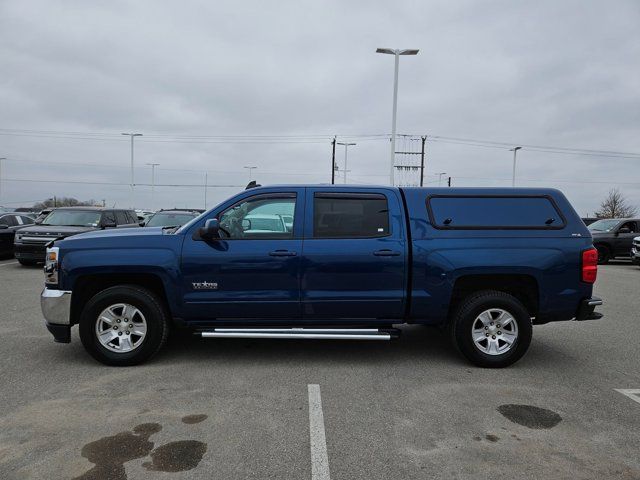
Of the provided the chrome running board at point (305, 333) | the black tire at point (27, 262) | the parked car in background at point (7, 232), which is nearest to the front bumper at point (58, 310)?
the chrome running board at point (305, 333)

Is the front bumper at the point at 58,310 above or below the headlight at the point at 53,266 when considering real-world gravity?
below

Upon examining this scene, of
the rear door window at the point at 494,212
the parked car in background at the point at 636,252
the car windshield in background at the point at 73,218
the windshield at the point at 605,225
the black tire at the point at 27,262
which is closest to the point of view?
the rear door window at the point at 494,212

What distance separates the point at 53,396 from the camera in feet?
13.8

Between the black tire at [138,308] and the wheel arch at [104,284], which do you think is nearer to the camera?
the black tire at [138,308]

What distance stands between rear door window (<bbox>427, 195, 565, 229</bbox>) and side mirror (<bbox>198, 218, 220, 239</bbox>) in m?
2.26

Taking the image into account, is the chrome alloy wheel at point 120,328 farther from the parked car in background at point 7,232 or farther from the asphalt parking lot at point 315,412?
the parked car in background at point 7,232

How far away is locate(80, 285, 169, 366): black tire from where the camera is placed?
16.2 feet

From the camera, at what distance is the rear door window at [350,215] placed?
5.13 meters

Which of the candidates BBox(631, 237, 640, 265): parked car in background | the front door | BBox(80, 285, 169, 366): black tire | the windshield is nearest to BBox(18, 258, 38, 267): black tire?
BBox(80, 285, 169, 366): black tire

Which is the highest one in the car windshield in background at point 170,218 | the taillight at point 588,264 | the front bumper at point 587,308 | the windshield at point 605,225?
the windshield at point 605,225

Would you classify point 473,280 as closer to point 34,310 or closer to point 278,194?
point 278,194

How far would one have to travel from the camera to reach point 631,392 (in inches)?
179

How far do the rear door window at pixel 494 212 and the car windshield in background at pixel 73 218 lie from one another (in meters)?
11.9

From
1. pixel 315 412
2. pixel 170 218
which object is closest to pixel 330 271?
pixel 315 412
